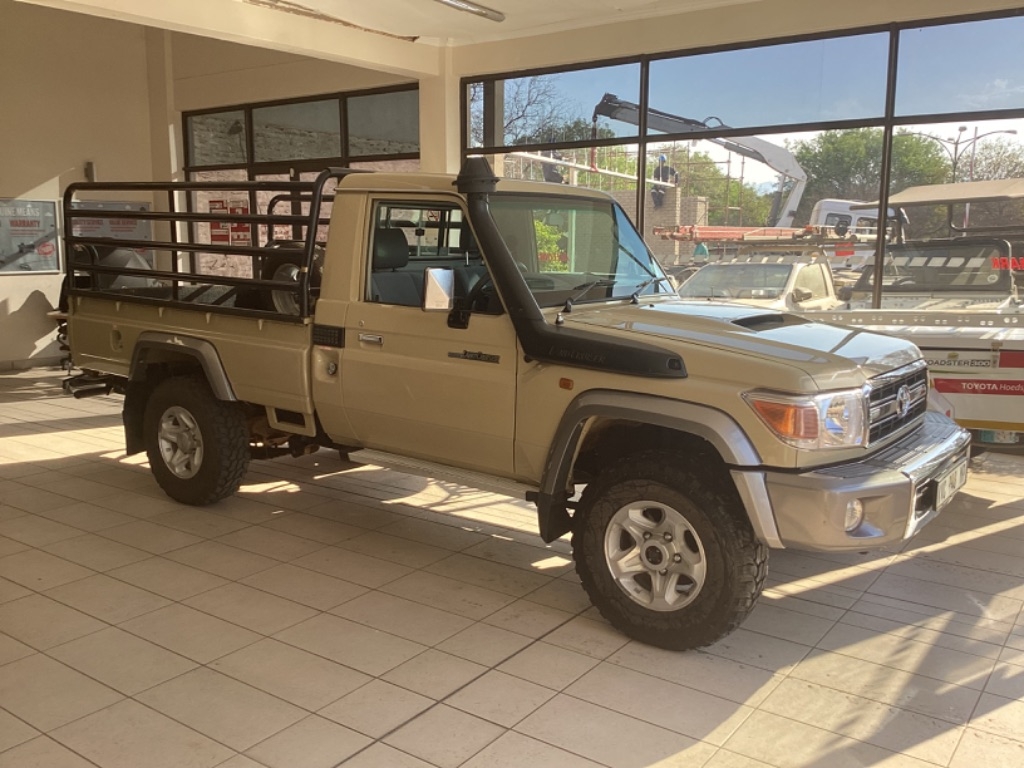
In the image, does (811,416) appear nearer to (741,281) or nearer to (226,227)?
(741,281)

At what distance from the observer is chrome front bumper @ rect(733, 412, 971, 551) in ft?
10.9

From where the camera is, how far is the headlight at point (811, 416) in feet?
11.1

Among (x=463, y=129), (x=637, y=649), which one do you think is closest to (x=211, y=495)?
(x=637, y=649)

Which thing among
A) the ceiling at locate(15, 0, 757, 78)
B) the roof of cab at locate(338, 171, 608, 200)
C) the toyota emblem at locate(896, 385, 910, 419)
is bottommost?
the toyota emblem at locate(896, 385, 910, 419)

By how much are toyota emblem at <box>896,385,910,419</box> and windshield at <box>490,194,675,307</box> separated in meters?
1.40

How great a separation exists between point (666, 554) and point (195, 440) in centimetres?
334

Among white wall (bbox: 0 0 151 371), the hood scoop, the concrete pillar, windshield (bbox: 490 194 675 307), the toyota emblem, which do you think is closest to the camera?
the toyota emblem

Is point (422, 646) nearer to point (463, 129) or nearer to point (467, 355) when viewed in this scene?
point (467, 355)

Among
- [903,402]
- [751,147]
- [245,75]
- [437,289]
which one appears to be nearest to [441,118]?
[751,147]

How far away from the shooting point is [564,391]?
3.94m

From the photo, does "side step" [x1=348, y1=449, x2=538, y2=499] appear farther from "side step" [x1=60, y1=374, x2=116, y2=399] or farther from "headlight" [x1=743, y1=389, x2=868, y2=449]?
"side step" [x1=60, y1=374, x2=116, y2=399]

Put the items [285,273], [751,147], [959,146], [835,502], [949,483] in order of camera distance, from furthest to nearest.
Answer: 1. [751,147]
2. [959,146]
3. [285,273]
4. [949,483]
5. [835,502]

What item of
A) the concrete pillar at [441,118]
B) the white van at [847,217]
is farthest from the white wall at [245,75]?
the white van at [847,217]

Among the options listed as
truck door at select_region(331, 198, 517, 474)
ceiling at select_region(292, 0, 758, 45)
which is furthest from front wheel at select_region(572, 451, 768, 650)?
ceiling at select_region(292, 0, 758, 45)
